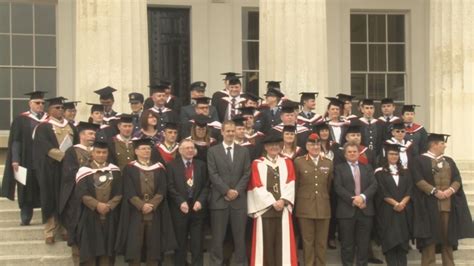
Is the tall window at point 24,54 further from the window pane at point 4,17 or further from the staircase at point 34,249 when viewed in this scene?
the staircase at point 34,249

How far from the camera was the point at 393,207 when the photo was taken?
12.2 m

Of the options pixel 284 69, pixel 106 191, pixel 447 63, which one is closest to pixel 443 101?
pixel 447 63

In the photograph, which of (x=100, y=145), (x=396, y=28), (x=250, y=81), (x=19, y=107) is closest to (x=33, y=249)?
(x=100, y=145)

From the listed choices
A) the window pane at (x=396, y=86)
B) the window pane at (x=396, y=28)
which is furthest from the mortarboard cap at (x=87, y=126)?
the window pane at (x=396, y=28)

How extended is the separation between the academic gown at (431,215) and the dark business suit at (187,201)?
2.88 m

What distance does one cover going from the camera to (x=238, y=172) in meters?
11.7

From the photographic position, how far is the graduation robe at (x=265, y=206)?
1170 cm

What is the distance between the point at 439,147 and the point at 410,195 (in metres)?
0.82

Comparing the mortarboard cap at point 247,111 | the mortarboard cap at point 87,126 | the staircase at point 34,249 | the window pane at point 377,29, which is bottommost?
the staircase at point 34,249

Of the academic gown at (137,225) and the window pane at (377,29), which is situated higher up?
the window pane at (377,29)

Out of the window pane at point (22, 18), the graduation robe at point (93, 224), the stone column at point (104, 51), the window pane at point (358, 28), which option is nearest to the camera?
the graduation robe at point (93, 224)

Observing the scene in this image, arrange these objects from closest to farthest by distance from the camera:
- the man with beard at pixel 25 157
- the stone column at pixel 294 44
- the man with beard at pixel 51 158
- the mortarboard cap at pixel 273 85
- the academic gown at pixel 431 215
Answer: the man with beard at pixel 51 158
the academic gown at pixel 431 215
the man with beard at pixel 25 157
the mortarboard cap at pixel 273 85
the stone column at pixel 294 44

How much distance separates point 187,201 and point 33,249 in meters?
2.20

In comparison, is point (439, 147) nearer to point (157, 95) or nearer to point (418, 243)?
point (418, 243)
